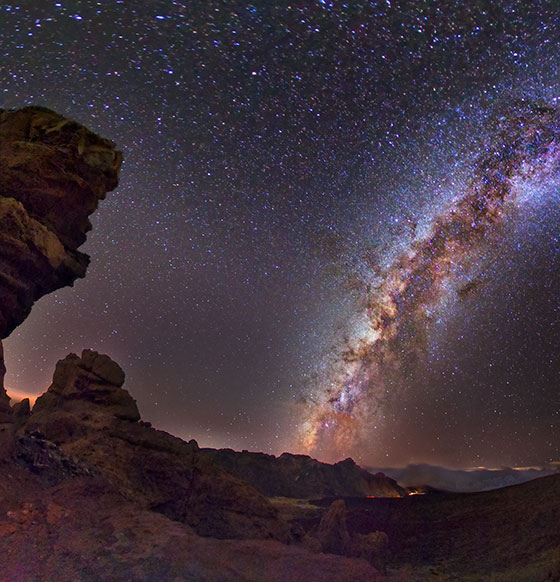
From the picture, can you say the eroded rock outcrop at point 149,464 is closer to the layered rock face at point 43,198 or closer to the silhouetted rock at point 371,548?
the layered rock face at point 43,198

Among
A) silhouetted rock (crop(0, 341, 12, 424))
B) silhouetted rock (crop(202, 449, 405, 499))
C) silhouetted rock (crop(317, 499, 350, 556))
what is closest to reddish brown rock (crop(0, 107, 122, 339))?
silhouetted rock (crop(0, 341, 12, 424))

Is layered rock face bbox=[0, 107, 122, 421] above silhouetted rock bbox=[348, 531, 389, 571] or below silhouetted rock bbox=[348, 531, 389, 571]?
above

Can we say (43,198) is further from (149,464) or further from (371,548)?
(371,548)

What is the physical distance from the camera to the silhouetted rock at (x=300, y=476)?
55.2m

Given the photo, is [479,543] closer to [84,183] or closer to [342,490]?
[84,183]

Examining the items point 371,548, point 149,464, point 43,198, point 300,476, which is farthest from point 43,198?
point 300,476

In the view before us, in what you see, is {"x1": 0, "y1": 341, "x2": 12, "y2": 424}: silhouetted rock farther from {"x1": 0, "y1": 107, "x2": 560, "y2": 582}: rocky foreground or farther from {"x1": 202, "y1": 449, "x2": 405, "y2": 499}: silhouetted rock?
{"x1": 202, "y1": 449, "x2": 405, "y2": 499}: silhouetted rock

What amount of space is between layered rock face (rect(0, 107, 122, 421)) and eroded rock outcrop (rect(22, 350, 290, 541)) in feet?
8.09

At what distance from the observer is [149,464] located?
541 inches

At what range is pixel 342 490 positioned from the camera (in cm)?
5919

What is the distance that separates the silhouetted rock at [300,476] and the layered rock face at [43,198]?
44.5 m

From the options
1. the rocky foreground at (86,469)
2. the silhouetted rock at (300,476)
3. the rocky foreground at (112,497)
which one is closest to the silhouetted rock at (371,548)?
the rocky foreground at (112,497)

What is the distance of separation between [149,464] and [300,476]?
166 ft

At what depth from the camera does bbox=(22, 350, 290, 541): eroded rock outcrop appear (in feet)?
42.9
